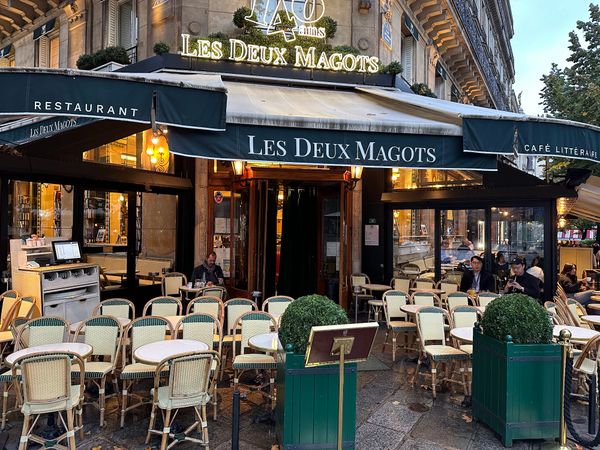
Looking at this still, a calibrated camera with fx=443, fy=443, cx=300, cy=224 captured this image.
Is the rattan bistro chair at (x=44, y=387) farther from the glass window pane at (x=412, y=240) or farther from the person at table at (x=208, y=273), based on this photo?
the glass window pane at (x=412, y=240)

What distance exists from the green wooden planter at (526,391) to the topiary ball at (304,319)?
1688mm

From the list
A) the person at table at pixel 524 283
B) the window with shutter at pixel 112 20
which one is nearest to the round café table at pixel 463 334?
the person at table at pixel 524 283

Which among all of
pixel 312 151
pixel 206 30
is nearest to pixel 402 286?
pixel 312 151

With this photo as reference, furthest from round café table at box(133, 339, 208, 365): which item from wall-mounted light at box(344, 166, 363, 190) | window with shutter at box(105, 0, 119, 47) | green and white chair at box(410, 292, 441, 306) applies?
window with shutter at box(105, 0, 119, 47)

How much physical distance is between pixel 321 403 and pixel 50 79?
13.7ft

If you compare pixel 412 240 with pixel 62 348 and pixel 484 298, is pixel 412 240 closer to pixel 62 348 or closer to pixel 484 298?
pixel 484 298

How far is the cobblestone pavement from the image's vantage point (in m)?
4.34

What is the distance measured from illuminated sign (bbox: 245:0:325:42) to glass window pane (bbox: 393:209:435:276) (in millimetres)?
4832

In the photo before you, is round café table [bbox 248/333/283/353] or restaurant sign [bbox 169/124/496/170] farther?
restaurant sign [bbox 169/124/496/170]

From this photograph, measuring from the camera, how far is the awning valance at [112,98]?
449 centimetres

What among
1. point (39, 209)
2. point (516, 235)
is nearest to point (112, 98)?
point (39, 209)

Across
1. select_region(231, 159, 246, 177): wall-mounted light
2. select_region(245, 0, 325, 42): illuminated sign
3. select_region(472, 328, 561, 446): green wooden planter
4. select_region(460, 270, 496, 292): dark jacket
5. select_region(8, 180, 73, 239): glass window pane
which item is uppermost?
select_region(245, 0, 325, 42): illuminated sign

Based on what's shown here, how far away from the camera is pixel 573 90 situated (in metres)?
15.8

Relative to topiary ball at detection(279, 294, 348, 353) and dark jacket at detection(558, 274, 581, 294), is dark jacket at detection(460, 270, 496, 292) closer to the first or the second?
dark jacket at detection(558, 274, 581, 294)
